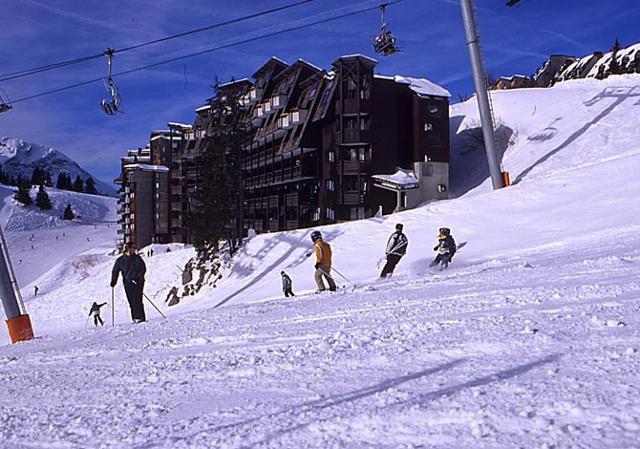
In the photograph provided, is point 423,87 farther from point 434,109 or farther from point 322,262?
point 322,262

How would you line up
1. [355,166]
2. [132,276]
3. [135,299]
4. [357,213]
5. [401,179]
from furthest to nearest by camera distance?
[357,213], [355,166], [401,179], [135,299], [132,276]

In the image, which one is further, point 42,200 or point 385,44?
point 42,200

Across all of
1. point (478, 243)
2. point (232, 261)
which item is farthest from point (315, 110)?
point (478, 243)

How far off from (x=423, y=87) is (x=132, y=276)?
4007 centimetres

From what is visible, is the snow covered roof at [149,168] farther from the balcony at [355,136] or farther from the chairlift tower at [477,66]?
the chairlift tower at [477,66]

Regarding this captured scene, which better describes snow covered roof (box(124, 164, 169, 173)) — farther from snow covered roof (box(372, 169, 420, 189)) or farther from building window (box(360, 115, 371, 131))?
snow covered roof (box(372, 169, 420, 189))

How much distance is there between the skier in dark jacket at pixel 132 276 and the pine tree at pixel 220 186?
2171cm

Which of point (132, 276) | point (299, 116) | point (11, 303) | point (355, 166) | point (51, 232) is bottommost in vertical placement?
point (11, 303)

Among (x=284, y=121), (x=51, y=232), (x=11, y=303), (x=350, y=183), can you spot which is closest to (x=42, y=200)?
(x=51, y=232)

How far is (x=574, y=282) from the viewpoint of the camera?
30.2 feet

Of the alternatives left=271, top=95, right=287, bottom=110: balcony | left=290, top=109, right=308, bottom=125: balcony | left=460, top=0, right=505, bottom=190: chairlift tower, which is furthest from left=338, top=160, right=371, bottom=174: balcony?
left=460, top=0, right=505, bottom=190: chairlift tower

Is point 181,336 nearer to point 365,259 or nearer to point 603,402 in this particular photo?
point 603,402

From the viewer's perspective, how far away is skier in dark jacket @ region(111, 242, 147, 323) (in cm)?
1246

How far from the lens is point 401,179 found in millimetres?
42531
